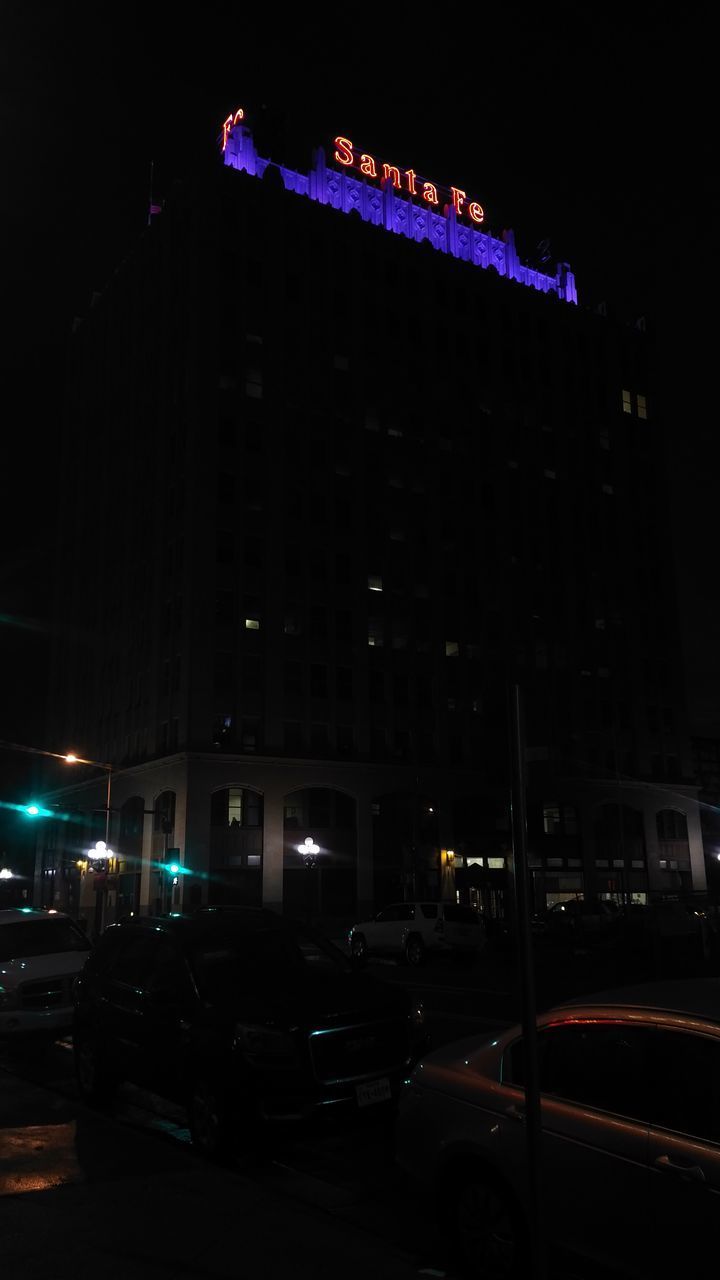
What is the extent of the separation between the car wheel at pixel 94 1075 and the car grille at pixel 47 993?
3.88m

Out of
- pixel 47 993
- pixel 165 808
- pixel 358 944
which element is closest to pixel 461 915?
pixel 358 944

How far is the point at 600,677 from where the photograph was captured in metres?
68.1

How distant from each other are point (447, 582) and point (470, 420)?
12287 mm

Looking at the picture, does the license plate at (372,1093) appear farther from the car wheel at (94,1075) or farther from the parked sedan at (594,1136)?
the car wheel at (94,1075)

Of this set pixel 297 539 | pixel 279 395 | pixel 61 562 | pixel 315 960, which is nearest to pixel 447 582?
pixel 297 539

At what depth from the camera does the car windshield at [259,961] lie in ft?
29.1

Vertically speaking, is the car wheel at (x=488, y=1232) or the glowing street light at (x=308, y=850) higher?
the glowing street light at (x=308, y=850)

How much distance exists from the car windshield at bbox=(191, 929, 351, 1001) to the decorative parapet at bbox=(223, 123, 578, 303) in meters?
59.6

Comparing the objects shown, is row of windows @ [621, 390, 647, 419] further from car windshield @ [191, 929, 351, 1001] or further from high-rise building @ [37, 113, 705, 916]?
car windshield @ [191, 929, 351, 1001]

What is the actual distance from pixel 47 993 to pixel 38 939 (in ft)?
5.60

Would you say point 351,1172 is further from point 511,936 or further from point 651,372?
point 651,372

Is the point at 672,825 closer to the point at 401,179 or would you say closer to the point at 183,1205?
the point at 401,179

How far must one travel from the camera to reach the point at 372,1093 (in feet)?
26.0

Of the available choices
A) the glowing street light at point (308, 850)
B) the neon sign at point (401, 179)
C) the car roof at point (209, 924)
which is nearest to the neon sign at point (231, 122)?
the neon sign at point (401, 179)
